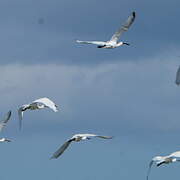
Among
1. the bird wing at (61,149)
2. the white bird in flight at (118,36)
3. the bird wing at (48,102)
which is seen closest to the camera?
the bird wing at (61,149)

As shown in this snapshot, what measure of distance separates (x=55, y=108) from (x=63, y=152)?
2.52 meters

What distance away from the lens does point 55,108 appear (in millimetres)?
61000

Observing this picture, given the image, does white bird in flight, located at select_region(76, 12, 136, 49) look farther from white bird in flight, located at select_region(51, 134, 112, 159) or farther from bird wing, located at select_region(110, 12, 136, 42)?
white bird in flight, located at select_region(51, 134, 112, 159)

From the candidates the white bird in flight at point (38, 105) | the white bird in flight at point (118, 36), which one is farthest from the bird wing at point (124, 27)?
the white bird in flight at point (38, 105)

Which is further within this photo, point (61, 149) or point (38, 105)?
point (38, 105)

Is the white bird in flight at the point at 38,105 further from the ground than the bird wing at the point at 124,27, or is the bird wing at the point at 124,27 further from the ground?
the bird wing at the point at 124,27

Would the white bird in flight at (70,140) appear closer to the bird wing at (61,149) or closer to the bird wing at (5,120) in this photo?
the bird wing at (61,149)

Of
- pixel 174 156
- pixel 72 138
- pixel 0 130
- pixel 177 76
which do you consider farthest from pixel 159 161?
pixel 0 130

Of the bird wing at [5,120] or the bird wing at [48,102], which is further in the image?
the bird wing at [5,120]

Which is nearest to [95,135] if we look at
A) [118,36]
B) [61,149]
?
[61,149]

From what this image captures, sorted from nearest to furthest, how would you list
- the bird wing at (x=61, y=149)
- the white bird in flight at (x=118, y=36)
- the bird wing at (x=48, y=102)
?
the bird wing at (x=61, y=149)
the bird wing at (x=48, y=102)
the white bird in flight at (x=118, y=36)

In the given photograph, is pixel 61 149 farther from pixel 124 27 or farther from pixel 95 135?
pixel 124 27

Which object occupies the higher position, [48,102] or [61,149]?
[48,102]

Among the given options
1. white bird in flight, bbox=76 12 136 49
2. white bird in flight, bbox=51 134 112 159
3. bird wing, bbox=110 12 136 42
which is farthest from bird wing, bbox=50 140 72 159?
bird wing, bbox=110 12 136 42
